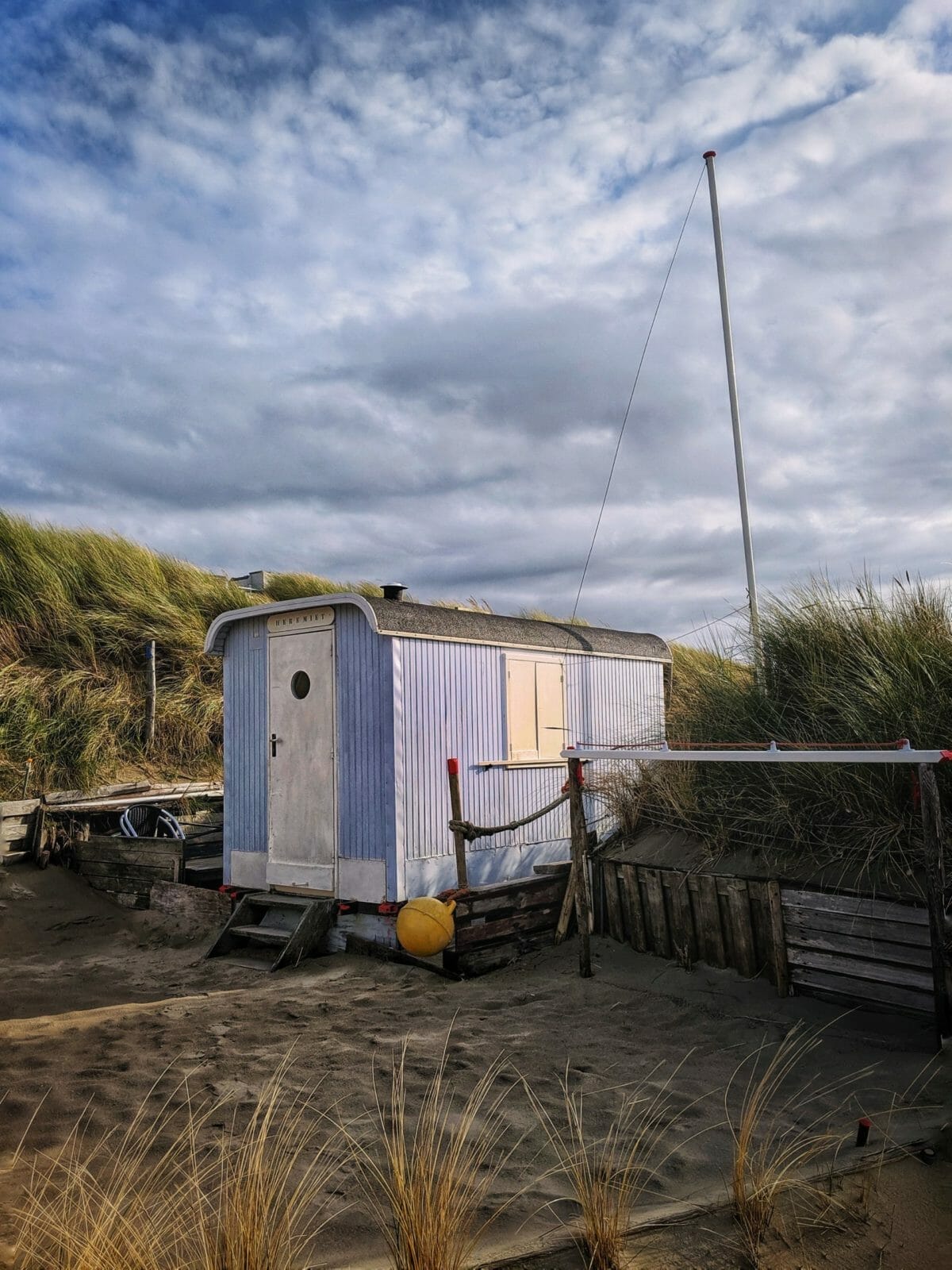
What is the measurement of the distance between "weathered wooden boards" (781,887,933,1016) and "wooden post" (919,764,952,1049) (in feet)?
0.69

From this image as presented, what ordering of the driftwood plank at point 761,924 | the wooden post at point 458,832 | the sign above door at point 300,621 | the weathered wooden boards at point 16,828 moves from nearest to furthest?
1. the driftwood plank at point 761,924
2. the wooden post at point 458,832
3. the sign above door at point 300,621
4. the weathered wooden boards at point 16,828

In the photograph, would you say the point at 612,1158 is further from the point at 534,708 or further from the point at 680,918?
the point at 534,708

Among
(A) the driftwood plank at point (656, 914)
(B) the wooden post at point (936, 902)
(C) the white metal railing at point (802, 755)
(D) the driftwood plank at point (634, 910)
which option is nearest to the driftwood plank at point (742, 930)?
(A) the driftwood plank at point (656, 914)

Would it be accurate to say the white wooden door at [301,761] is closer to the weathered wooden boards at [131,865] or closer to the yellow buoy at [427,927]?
the yellow buoy at [427,927]

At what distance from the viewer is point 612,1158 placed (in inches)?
149

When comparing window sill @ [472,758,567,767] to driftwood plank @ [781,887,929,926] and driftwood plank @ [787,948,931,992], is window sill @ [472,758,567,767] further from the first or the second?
driftwood plank @ [787,948,931,992]

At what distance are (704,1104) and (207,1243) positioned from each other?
2.94 m

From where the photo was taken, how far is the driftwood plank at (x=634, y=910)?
8078mm

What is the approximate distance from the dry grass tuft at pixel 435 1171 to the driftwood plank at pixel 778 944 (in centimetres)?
242

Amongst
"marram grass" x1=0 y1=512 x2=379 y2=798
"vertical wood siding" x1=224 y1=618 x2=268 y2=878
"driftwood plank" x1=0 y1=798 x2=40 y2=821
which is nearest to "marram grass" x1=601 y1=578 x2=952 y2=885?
"vertical wood siding" x1=224 y1=618 x2=268 y2=878

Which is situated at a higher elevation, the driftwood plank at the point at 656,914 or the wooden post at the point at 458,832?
the wooden post at the point at 458,832

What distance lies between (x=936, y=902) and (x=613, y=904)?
3170 mm

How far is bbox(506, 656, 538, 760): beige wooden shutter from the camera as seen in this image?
35.6ft

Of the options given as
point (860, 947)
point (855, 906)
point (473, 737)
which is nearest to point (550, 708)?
point (473, 737)
